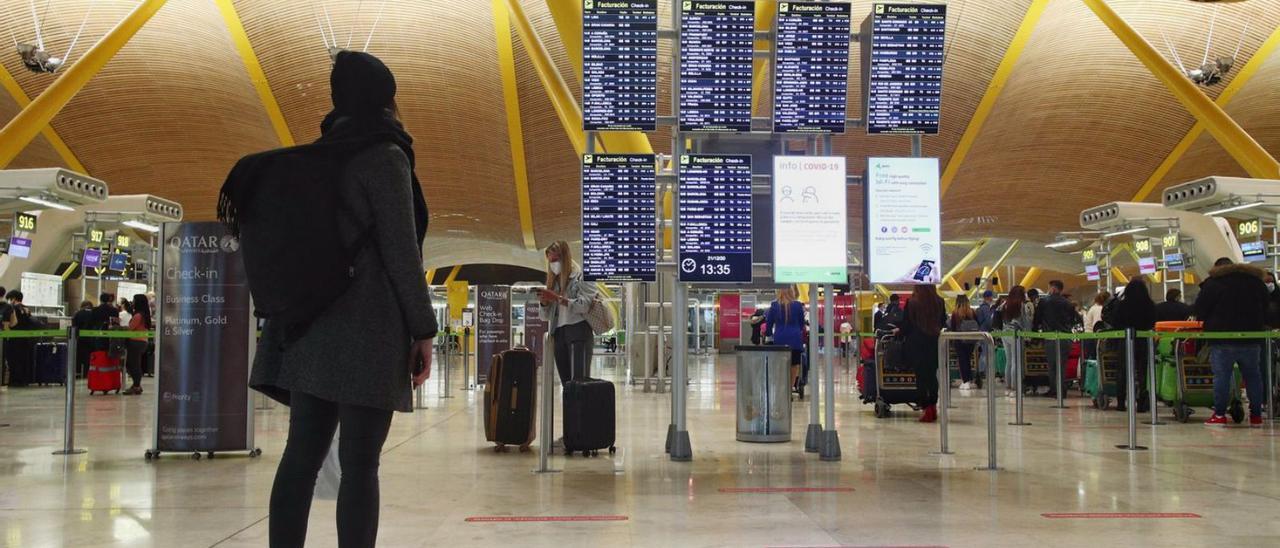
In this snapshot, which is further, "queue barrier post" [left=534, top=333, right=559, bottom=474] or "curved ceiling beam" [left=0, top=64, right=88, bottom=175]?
"curved ceiling beam" [left=0, top=64, right=88, bottom=175]


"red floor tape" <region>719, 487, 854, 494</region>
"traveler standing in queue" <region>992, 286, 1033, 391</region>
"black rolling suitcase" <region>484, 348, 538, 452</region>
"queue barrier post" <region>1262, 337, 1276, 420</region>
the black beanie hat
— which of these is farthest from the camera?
"traveler standing in queue" <region>992, 286, 1033, 391</region>

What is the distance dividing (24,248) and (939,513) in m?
21.8

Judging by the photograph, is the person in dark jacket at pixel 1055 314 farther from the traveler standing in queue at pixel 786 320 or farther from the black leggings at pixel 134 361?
the black leggings at pixel 134 361

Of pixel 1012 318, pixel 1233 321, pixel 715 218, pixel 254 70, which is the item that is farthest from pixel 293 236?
pixel 254 70

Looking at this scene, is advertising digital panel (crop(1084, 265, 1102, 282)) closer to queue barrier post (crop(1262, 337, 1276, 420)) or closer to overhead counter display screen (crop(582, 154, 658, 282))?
queue barrier post (crop(1262, 337, 1276, 420))

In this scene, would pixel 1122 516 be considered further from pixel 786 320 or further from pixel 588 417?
pixel 786 320

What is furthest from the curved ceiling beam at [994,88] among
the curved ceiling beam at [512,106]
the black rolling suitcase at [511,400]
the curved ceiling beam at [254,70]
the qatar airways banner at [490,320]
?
the black rolling suitcase at [511,400]

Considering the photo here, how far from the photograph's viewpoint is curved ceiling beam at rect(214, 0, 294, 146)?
27.6m

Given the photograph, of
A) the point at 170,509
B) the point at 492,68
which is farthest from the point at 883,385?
the point at 492,68

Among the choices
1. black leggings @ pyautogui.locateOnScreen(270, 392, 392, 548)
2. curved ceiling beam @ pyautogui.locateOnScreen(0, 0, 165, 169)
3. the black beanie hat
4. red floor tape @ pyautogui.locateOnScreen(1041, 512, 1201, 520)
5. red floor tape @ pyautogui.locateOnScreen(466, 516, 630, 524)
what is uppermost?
curved ceiling beam @ pyautogui.locateOnScreen(0, 0, 165, 169)

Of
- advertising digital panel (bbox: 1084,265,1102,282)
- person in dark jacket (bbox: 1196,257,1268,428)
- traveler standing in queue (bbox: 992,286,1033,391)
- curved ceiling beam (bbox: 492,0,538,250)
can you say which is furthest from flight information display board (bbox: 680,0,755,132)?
advertising digital panel (bbox: 1084,265,1102,282)

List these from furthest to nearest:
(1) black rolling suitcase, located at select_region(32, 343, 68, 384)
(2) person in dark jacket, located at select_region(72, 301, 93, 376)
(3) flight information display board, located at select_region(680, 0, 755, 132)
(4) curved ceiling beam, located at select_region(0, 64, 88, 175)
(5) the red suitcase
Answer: (4) curved ceiling beam, located at select_region(0, 64, 88, 175) → (1) black rolling suitcase, located at select_region(32, 343, 68, 384) → (5) the red suitcase → (2) person in dark jacket, located at select_region(72, 301, 93, 376) → (3) flight information display board, located at select_region(680, 0, 755, 132)

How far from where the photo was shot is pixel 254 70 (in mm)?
29203

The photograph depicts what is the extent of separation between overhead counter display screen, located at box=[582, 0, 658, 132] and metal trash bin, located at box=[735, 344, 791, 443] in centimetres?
221
